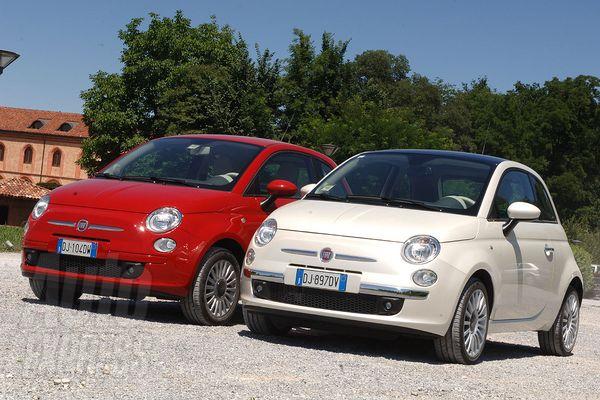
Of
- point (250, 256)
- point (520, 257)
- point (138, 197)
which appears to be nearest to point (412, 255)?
point (250, 256)

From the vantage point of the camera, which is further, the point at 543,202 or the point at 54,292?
the point at 54,292

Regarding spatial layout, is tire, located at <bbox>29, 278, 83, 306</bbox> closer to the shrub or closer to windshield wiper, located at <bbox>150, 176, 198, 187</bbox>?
windshield wiper, located at <bbox>150, 176, 198, 187</bbox>

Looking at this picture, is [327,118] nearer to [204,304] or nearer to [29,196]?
[29,196]

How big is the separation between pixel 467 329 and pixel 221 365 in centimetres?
224

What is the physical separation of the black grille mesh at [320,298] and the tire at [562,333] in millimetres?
2765

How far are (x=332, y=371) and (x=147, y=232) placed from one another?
2.72 metres

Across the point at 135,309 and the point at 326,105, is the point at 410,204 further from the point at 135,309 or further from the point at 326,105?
the point at 326,105

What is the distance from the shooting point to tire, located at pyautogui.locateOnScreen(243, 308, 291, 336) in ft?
28.2

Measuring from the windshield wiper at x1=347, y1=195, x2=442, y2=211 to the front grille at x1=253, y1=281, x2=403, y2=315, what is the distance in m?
1.05

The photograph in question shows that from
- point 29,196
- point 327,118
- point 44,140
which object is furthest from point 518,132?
point 44,140

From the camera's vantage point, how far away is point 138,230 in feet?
29.3

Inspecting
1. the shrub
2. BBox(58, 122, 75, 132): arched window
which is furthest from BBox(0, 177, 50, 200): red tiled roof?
the shrub

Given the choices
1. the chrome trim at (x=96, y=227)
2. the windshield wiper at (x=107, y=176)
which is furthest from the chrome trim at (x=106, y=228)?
the windshield wiper at (x=107, y=176)

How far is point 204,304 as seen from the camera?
905 centimetres
